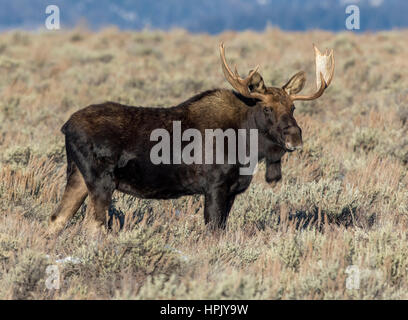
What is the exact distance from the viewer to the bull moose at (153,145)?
17.0 feet

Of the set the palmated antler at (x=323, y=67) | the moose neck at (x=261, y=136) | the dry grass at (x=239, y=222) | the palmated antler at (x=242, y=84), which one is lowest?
the dry grass at (x=239, y=222)

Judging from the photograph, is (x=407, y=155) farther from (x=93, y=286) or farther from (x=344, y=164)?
(x=93, y=286)

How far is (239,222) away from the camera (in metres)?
6.03

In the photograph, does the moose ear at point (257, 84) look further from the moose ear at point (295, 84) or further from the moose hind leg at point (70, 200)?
the moose hind leg at point (70, 200)

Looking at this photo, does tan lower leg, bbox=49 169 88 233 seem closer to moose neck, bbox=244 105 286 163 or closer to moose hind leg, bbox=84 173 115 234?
moose hind leg, bbox=84 173 115 234

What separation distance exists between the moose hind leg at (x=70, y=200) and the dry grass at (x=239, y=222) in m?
0.14

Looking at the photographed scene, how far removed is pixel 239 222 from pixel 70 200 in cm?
164

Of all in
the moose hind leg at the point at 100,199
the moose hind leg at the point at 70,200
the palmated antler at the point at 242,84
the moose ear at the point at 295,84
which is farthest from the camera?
the moose ear at the point at 295,84

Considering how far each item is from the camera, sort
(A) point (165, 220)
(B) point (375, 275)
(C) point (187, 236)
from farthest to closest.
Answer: (A) point (165, 220)
(C) point (187, 236)
(B) point (375, 275)

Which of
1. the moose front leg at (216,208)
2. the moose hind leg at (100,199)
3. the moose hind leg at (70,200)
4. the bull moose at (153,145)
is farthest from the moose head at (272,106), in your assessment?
the moose hind leg at (70,200)

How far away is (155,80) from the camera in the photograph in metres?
16.7

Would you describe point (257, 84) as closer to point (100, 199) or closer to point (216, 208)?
point (216, 208)
